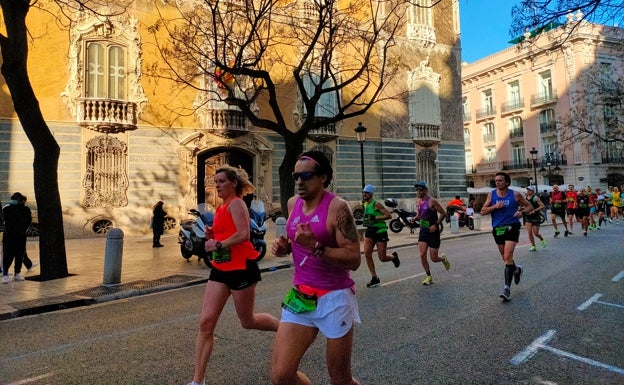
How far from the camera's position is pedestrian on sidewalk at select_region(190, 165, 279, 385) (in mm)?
3543

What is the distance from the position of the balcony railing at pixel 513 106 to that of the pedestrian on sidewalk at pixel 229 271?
4894cm

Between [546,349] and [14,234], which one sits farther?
[14,234]

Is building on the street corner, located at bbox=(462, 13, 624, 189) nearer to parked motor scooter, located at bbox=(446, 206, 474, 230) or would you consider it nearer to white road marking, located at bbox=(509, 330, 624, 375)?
parked motor scooter, located at bbox=(446, 206, 474, 230)

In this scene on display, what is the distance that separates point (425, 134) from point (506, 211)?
20888 mm

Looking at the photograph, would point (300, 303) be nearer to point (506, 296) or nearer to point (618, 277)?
point (506, 296)

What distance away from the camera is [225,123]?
20.8 meters

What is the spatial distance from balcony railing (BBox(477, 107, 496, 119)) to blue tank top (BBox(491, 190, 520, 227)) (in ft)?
155

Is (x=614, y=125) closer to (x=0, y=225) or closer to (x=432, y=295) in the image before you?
(x=432, y=295)

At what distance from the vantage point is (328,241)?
2648mm

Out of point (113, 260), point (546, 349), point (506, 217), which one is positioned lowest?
point (546, 349)

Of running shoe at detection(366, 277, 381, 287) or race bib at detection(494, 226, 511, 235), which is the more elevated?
race bib at detection(494, 226, 511, 235)

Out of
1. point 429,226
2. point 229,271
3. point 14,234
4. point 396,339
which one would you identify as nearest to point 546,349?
point 396,339

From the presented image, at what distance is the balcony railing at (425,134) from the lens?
26.9 meters

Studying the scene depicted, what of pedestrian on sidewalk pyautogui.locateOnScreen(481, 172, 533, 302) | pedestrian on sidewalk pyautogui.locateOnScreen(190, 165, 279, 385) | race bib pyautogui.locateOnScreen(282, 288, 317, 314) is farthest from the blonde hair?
pedestrian on sidewalk pyautogui.locateOnScreen(481, 172, 533, 302)
